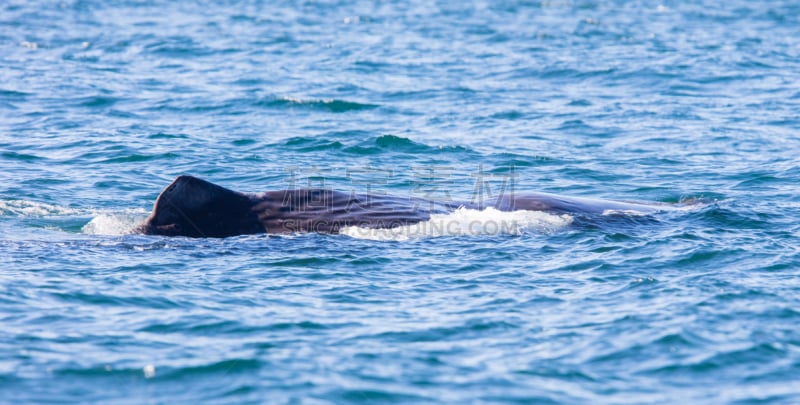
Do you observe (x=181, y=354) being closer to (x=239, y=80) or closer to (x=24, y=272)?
(x=24, y=272)

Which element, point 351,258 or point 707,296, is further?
point 351,258

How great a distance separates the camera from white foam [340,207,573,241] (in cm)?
A: 1160

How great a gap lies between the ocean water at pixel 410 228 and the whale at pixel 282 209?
0.21 meters

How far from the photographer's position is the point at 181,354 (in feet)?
26.0

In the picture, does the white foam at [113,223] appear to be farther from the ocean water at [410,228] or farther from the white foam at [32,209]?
the white foam at [32,209]

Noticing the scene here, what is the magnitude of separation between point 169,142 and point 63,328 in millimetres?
9964

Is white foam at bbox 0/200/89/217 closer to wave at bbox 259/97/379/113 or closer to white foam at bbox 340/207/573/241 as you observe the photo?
white foam at bbox 340/207/573/241

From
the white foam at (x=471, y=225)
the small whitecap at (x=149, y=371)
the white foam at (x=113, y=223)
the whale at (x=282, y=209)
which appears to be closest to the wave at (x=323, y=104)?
the white foam at (x=113, y=223)

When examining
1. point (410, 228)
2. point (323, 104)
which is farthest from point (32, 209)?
point (323, 104)

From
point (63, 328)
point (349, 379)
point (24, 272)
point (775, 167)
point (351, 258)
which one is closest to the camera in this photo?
point (349, 379)

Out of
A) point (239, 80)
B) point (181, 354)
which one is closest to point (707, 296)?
point (181, 354)

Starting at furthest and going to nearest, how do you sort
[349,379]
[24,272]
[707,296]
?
1. [24,272]
2. [707,296]
3. [349,379]

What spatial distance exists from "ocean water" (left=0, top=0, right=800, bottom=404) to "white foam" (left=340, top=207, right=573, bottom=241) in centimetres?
3

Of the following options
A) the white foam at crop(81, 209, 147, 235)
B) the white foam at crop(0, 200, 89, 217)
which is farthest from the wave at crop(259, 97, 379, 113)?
the white foam at crop(81, 209, 147, 235)
